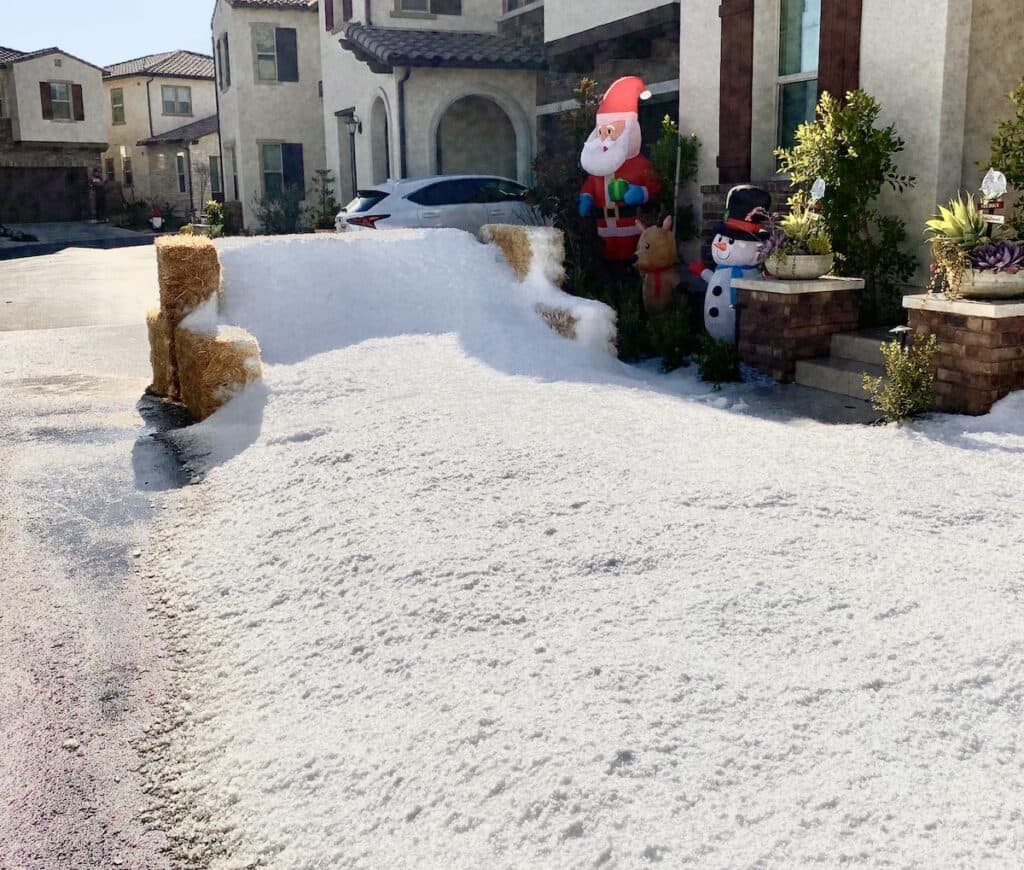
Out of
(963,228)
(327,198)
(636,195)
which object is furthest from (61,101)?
(963,228)

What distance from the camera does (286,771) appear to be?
10.5 feet

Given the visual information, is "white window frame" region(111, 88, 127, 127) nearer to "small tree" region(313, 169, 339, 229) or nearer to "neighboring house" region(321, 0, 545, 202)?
"small tree" region(313, 169, 339, 229)

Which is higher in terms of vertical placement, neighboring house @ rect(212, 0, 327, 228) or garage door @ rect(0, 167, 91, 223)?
neighboring house @ rect(212, 0, 327, 228)

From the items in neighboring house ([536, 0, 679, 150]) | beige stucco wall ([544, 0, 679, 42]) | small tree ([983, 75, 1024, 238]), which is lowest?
small tree ([983, 75, 1024, 238])

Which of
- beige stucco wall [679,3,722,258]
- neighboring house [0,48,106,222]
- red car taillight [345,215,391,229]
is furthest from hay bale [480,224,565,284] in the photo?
neighboring house [0,48,106,222]

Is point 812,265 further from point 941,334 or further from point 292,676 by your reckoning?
point 292,676

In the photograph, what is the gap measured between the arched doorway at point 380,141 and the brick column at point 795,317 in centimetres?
1394

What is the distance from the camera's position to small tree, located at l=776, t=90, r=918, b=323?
8.37 meters

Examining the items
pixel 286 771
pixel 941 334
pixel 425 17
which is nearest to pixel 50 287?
pixel 425 17

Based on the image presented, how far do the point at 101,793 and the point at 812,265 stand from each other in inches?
259

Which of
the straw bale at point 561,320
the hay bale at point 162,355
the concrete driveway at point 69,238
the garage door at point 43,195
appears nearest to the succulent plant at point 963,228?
the straw bale at point 561,320

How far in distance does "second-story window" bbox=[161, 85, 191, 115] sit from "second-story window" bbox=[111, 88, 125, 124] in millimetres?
2027

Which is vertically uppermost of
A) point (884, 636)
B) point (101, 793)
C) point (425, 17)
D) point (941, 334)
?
Result: point (425, 17)

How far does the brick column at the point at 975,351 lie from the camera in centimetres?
627
